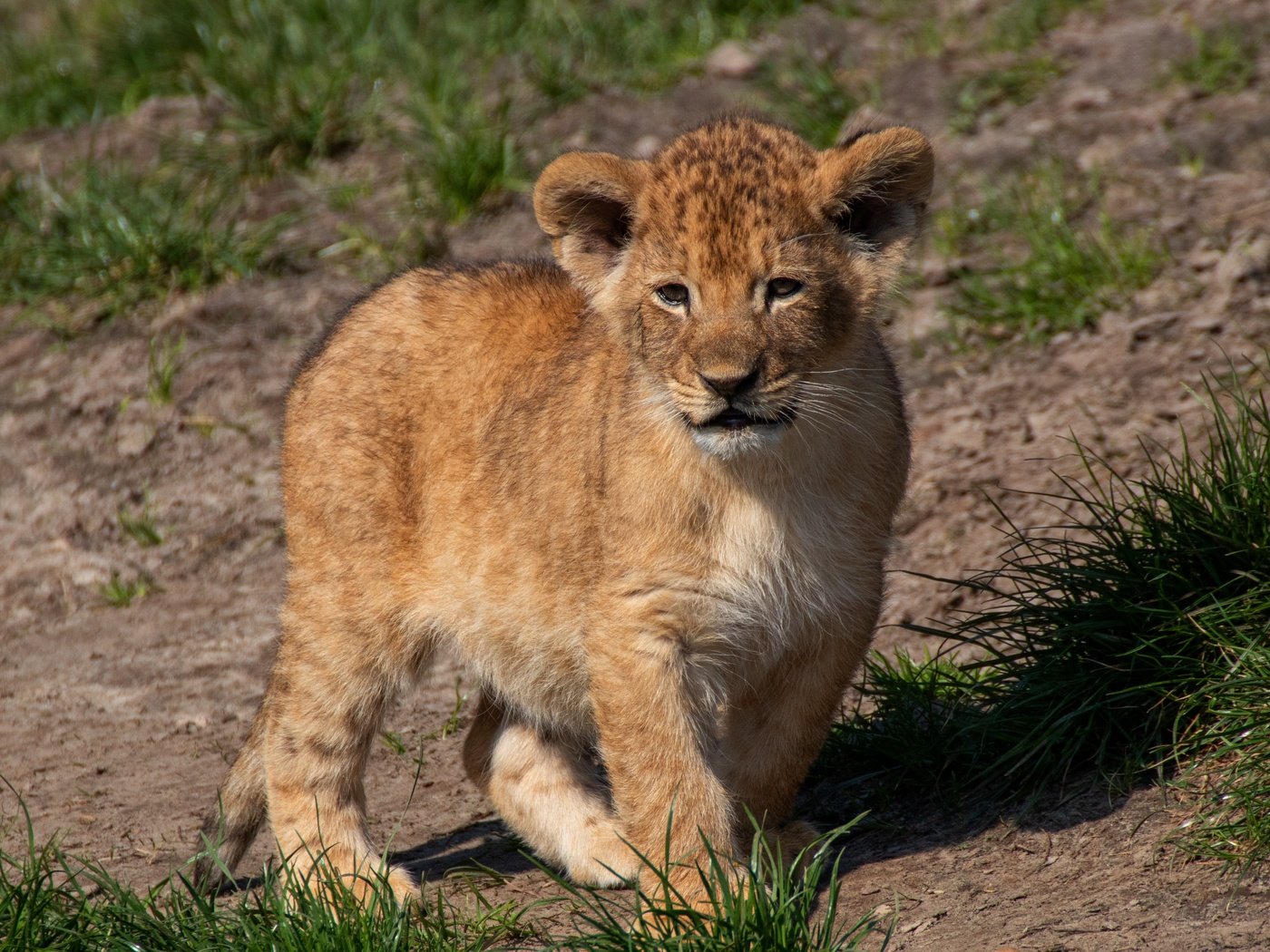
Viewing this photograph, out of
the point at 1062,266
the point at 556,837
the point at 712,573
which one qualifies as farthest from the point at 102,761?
the point at 1062,266

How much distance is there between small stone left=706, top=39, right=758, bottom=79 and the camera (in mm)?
10695

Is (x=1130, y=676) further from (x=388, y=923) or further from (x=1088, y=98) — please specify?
(x=1088, y=98)

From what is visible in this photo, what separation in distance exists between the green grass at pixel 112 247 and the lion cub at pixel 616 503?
4285 mm

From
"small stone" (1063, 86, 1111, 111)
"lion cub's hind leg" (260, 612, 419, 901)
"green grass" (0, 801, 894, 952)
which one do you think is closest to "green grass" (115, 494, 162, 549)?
"lion cub's hind leg" (260, 612, 419, 901)

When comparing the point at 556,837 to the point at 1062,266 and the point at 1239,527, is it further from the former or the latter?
the point at 1062,266

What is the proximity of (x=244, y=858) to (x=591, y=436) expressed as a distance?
6.89ft

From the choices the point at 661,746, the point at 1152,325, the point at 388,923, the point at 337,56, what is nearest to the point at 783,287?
the point at 661,746

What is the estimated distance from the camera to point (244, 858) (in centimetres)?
575

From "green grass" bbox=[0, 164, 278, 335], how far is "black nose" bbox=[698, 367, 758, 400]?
20.2 feet

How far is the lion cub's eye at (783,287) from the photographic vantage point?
4.50 metres

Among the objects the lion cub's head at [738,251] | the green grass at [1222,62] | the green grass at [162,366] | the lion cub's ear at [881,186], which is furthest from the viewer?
the green grass at [1222,62]

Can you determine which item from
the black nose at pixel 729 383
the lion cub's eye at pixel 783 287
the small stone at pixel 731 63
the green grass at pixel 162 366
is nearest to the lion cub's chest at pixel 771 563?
the black nose at pixel 729 383

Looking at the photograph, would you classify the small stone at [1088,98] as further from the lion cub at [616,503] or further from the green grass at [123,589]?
the green grass at [123,589]

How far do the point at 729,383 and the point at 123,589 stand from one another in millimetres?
4748
